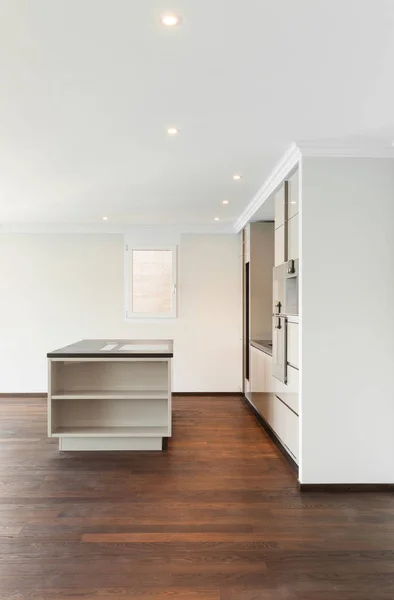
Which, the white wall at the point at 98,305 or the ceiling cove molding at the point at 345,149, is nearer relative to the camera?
the ceiling cove molding at the point at 345,149

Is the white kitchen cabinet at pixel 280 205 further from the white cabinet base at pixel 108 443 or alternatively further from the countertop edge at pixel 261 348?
the white cabinet base at pixel 108 443

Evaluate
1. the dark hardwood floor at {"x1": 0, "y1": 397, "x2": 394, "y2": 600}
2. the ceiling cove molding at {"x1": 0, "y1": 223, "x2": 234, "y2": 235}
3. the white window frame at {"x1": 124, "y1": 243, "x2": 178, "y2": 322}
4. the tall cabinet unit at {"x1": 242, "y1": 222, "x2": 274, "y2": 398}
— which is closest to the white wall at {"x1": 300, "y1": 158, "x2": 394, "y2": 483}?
the dark hardwood floor at {"x1": 0, "y1": 397, "x2": 394, "y2": 600}

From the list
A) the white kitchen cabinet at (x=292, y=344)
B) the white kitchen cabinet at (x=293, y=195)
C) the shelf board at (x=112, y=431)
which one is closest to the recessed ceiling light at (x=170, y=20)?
the white kitchen cabinet at (x=293, y=195)

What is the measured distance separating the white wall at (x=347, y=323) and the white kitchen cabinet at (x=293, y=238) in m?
0.22

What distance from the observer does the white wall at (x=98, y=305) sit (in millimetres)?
6660

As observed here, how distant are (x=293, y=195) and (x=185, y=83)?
60.6 inches

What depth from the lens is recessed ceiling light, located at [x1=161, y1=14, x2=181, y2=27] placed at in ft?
5.86

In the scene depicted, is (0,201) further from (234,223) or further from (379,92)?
(379,92)

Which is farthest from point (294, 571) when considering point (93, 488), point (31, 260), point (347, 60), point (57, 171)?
point (31, 260)

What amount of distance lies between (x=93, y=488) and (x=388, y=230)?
2.96 meters

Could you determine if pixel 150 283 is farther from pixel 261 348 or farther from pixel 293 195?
pixel 293 195

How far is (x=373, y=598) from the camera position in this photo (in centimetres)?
204

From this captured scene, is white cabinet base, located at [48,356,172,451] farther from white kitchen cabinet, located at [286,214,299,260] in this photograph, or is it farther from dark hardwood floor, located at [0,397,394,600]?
white kitchen cabinet, located at [286,214,299,260]

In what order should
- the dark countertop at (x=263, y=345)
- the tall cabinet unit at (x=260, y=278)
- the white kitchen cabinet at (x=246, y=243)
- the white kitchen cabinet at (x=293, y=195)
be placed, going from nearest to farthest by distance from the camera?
the white kitchen cabinet at (x=293, y=195)
the dark countertop at (x=263, y=345)
the tall cabinet unit at (x=260, y=278)
the white kitchen cabinet at (x=246, y=243)
